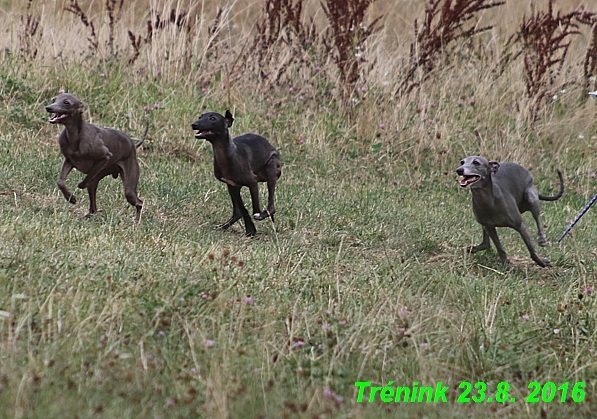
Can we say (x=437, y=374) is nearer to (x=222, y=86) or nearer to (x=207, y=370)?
(x=207, y=370)

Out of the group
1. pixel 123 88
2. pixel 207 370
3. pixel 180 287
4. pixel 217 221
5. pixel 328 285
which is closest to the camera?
pixel 207 370

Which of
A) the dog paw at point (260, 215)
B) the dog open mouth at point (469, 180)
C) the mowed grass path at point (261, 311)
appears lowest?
the mowed grass path at point (261, 311)

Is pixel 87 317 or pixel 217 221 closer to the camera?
pixel 87 317

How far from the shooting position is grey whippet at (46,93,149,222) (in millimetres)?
5645

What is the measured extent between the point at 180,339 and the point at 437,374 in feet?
4.13

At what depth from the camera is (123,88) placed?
998 centimetres

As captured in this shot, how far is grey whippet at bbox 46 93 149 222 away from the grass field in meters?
0.37

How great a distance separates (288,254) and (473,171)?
1.48 m

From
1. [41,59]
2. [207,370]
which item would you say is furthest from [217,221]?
[41,59]

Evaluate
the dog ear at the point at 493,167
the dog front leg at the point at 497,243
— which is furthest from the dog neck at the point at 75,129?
the dog front leg at the point at 497,243

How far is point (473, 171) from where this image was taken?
566cm

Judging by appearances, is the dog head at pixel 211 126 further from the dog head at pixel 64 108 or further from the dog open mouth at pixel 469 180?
the dog open mouth at pixel 469 180

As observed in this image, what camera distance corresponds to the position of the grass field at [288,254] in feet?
11.3

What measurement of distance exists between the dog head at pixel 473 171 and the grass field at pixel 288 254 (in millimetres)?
634
